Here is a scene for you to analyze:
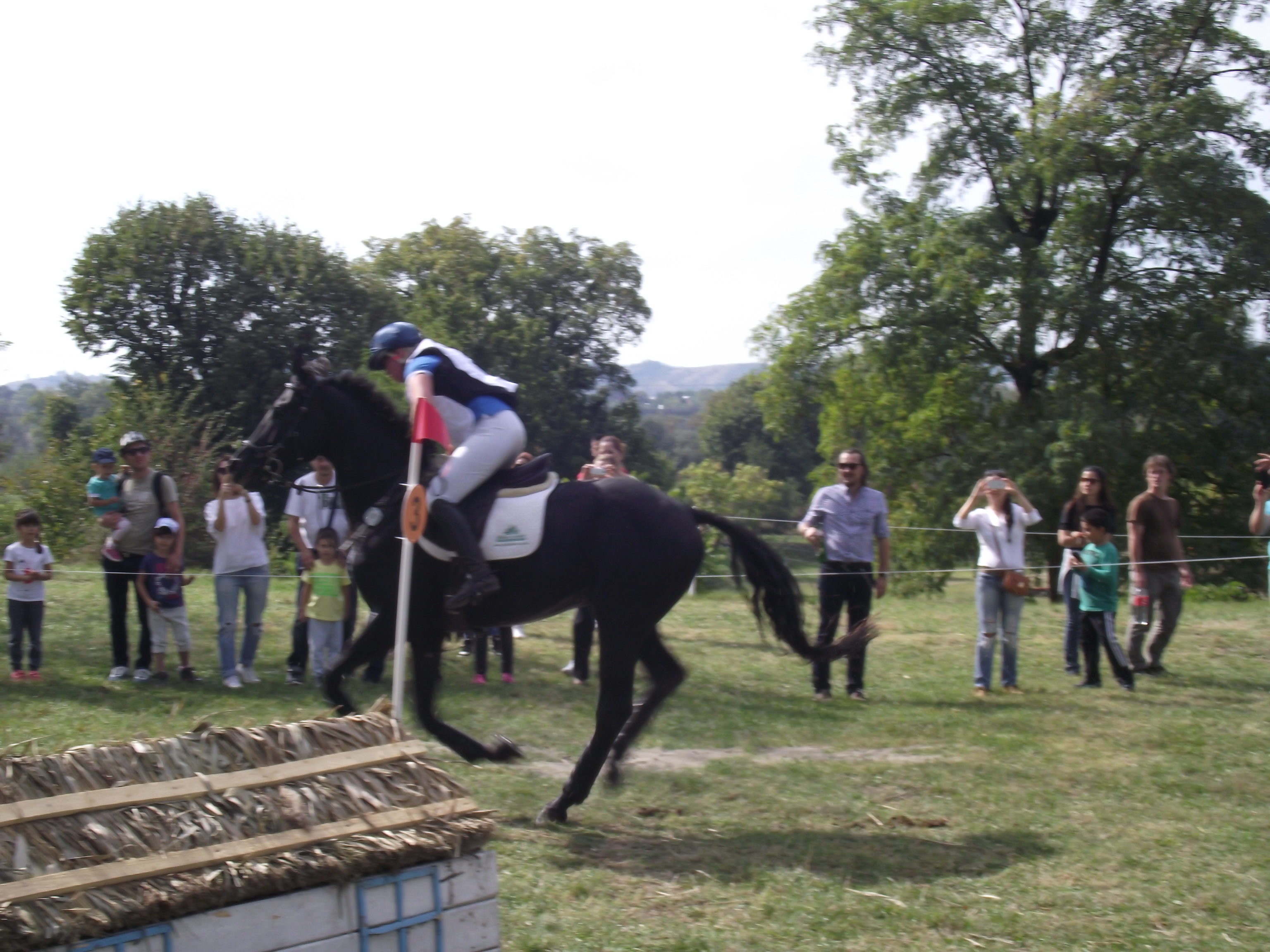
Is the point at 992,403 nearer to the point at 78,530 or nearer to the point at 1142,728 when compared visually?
the point at 1142,728

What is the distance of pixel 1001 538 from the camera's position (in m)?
9.18

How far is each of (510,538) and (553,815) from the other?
1480 millimetres

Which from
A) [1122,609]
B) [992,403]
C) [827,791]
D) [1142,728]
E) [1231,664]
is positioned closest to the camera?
[827,791]

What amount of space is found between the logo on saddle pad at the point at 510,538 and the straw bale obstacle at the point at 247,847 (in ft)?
7.81

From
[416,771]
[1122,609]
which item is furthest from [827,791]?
[1122,609]

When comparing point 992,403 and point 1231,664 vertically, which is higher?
point 992,403

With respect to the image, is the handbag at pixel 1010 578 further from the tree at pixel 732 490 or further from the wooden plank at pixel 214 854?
the tree at pixel 732 490

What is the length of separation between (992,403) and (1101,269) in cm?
321

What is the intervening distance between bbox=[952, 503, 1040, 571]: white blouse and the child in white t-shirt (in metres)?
7.40

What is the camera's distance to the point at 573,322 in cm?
5056

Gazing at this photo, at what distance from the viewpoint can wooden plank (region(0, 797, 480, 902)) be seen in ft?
8.91

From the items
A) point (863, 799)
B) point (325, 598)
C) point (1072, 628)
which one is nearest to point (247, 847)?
point (863, 799)

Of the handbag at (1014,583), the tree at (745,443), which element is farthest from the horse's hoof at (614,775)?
the tree at (745,443)

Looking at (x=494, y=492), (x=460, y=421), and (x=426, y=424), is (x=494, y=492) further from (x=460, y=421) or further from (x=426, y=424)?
(x=426, y=424)
